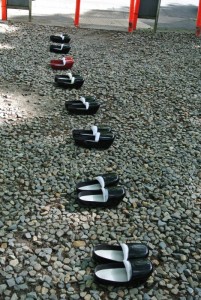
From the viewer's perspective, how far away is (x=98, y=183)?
314 cm

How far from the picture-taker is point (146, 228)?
2.81 meters

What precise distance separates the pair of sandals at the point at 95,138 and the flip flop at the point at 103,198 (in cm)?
84

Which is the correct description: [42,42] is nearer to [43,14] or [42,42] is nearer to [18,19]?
[18,19]

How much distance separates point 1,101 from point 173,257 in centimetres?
298

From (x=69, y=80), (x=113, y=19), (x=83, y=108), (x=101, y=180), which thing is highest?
(x=113, y=19)

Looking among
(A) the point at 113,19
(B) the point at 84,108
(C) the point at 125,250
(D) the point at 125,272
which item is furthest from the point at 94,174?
(A) the point at 113,19

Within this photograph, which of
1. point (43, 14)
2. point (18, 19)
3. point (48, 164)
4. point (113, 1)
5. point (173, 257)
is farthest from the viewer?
point (113, 1)

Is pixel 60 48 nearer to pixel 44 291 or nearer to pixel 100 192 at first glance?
pixel 100 192

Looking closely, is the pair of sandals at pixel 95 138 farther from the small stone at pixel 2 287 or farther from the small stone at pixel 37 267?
the small stone at pixel 2 287

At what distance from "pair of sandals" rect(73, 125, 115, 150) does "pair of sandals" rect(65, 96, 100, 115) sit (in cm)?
61

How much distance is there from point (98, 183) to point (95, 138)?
749mm

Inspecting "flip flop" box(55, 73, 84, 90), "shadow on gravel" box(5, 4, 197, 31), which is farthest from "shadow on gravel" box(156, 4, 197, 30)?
"flip flop" box(55, 73, 84, 90)

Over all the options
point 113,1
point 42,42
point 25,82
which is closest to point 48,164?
point 25,82

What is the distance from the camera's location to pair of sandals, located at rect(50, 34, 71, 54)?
21.3 ft
